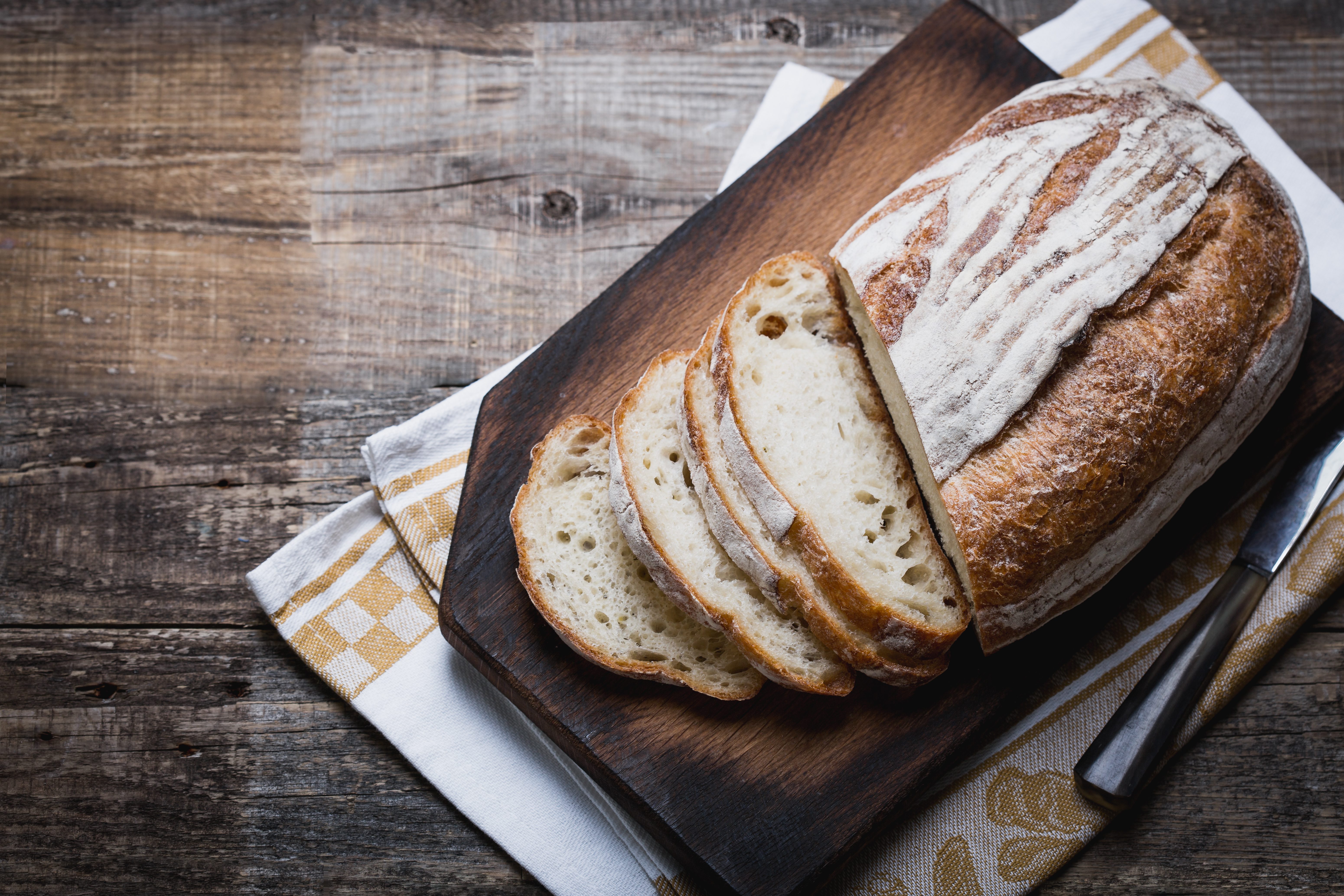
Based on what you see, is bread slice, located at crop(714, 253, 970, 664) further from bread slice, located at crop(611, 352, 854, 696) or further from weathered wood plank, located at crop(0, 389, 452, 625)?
weathered wood plank, located at crop(0, 389, 452, 625)

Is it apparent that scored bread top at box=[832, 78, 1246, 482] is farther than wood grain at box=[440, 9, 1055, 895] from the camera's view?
No

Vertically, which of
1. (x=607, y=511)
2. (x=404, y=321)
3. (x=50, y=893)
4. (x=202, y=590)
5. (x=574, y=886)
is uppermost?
(x=404, y=321)

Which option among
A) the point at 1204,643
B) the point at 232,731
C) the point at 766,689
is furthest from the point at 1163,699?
the point at 232,731

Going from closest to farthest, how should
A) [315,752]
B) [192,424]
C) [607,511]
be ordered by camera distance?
1. [607,511]
2. [315,752]
3. [192,424]

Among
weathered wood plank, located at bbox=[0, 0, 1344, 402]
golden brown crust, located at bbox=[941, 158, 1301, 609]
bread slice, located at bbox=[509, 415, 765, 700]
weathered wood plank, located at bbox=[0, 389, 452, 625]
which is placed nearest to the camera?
golden brown crust, located at bbox=[941, 158, 1301, 609]

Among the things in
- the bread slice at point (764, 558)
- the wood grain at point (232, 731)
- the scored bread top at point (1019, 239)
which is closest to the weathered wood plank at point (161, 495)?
the wood grain at point (232, 731)

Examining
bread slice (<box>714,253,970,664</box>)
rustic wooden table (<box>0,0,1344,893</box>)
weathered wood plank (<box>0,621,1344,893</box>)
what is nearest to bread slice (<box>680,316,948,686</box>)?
bread slice (<box>714,253,970,664</box>)

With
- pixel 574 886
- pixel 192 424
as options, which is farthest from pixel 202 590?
pixel 574 886

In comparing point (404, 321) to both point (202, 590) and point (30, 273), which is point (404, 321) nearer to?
point (202, 590)
